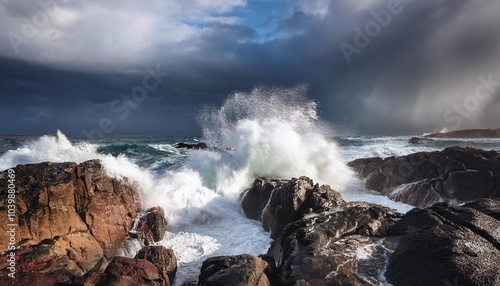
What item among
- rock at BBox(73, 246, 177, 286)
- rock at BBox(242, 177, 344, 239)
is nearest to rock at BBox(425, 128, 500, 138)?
rock at BBox(242, 177, 344, 239)

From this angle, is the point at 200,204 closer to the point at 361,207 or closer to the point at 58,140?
the point at 361,207

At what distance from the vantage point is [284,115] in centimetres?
1831

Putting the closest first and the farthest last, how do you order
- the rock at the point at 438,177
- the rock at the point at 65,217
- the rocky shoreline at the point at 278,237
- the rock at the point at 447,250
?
the rock at the point at 447,250
the rocky shoreline at the point at 278,237
the rock at the point at 65,217
the rock at the point at 438,177

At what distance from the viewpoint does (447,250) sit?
5.59 m

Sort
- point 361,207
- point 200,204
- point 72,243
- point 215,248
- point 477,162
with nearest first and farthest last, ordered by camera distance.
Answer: point 72,243 < point 361,207 < point 215,248 < point 200,204 < point 477,162

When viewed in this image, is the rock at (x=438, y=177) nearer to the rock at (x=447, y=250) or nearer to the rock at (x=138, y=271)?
the rock at (x=447, y=250)

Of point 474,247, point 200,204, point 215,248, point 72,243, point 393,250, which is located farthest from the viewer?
point 200,204

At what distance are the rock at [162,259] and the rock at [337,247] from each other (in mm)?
2523

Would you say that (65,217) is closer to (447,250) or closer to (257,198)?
(257,198)

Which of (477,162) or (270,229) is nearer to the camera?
(270,229)

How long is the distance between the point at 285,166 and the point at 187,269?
8.95 metres

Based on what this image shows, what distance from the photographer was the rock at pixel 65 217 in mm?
6676

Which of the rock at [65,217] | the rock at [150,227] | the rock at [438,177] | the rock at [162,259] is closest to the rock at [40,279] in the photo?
the rock at [65,217]

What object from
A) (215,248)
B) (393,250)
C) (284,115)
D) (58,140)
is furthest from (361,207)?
(58,140)
